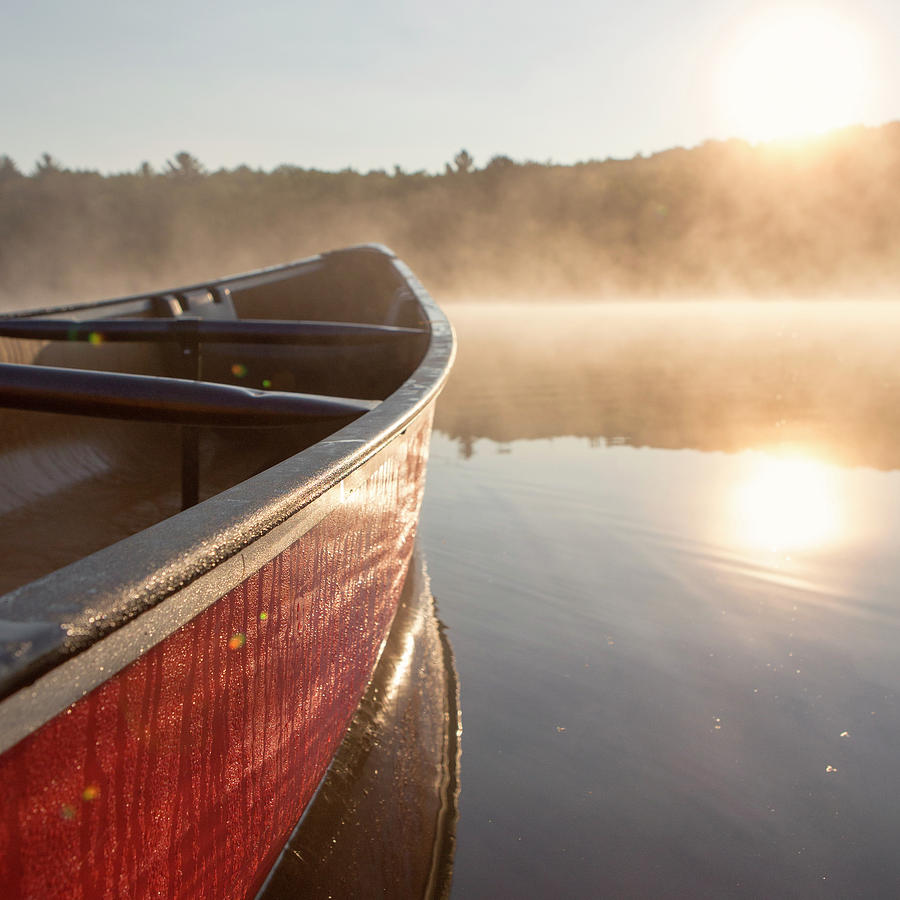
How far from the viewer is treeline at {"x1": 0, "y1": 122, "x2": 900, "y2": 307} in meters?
37.1

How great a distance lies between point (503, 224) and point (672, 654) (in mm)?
42560

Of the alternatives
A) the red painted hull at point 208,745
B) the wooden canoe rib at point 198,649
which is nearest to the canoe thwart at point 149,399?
the wooden canoe rib at point 198,649

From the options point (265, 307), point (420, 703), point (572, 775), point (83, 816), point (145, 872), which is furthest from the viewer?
point (265, 307)

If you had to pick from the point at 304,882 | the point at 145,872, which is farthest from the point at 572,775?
the point at 145,872

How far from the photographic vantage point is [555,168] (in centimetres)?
4588

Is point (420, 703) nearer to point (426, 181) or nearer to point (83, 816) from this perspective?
point (83, 816)

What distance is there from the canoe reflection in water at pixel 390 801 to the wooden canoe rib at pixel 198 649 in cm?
14

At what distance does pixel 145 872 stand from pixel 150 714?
7.2 inches

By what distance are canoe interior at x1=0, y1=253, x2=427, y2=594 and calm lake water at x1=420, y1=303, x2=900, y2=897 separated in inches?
31.5

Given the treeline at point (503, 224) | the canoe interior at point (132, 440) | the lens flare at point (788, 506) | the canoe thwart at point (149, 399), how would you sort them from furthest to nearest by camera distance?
the treeline at point (503, 224) < the lens flare at point (788, 506) < the canoe interior at point (132, 440) < the canoe thwart at point (149, 399)

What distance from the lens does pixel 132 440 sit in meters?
2.90

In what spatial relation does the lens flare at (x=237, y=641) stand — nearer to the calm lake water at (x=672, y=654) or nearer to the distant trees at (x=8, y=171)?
the calm lake water at (x=672, y=654)

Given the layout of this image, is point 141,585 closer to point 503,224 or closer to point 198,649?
point 198,649

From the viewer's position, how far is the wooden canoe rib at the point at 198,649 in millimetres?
530
